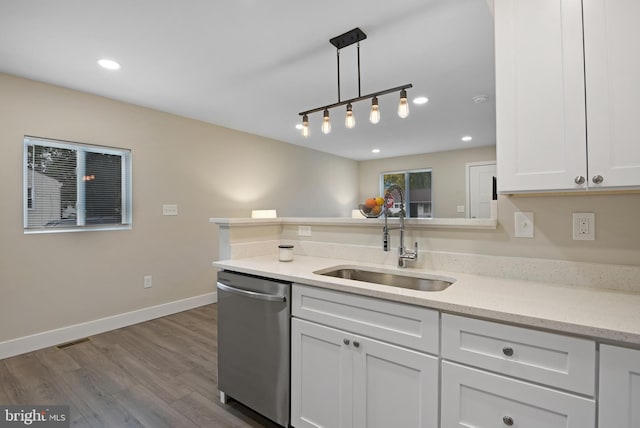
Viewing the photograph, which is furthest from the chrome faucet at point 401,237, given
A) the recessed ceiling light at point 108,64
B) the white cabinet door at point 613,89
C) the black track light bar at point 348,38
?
the recessed ceiling light at point 108,64

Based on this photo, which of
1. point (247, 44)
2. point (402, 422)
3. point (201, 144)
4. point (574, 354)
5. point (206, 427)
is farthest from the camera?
point (201, 144)

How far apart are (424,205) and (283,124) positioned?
3927mm

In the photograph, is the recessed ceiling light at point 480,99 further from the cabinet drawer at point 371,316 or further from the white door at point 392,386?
the white door at point 392,386

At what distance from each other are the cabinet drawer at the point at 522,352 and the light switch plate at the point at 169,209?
352cm

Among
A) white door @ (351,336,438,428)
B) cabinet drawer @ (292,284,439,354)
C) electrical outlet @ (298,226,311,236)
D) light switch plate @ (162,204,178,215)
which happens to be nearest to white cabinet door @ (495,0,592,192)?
cabinet drawer @ (292,284,439,354)

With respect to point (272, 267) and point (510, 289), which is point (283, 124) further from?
point (510, 289)

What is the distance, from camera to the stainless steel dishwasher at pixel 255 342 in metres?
1.66

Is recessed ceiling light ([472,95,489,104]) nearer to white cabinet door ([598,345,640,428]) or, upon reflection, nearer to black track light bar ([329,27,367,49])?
black track light bar ([329,27,367,49])

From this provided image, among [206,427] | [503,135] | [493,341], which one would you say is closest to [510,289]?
[493,341]

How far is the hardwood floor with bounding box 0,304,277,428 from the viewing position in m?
1.86

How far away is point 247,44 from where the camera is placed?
2305 mm

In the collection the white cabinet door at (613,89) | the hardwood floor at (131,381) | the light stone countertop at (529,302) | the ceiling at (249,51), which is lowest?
the hardwood floor at (131,381)

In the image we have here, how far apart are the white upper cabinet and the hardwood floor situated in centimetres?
200

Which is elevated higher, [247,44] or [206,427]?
[247,44]
